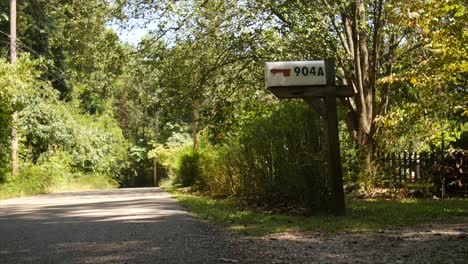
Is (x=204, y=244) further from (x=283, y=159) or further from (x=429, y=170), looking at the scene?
(x=429, y=170)

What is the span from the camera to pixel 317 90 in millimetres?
10281

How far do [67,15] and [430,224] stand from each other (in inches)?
620

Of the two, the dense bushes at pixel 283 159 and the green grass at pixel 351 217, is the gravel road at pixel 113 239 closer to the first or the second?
the green grass at pixel 351 217

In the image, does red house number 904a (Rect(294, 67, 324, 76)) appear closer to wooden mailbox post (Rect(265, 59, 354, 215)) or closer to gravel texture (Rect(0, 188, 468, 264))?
wooden mailbox post (Rect(265, 59, 354, 215))

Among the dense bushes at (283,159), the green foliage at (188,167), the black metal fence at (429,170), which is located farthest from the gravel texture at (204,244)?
the green foliage at (188,167)

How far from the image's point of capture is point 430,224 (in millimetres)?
9461

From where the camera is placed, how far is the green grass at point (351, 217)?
29.9 feet

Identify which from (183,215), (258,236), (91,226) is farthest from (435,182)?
(91,226)

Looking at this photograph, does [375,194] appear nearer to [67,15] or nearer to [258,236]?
[258,236]

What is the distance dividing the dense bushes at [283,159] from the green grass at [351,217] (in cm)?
56

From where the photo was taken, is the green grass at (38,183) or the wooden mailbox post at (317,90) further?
the green grass at (38,183)

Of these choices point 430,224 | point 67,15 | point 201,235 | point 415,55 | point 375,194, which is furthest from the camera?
point 67,15

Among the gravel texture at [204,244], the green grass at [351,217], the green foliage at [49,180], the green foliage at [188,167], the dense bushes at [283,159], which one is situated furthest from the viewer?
the green foliage at [188,167]

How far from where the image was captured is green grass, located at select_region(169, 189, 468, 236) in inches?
359
